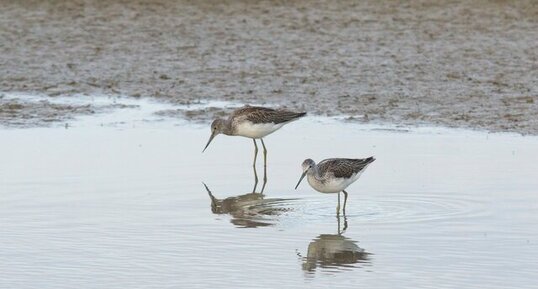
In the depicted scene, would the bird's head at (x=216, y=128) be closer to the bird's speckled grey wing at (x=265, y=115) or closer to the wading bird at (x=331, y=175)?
the bird's speckled grey wing at (x=265, y=115)

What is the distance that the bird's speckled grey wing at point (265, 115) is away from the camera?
1445 cm

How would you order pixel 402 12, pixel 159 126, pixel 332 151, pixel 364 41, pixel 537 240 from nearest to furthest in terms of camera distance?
pixel 537 240 < pixel 332 151 < pixel 159 126 < pixel 364 41 < pixel 402 12

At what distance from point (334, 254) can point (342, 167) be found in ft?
5.52

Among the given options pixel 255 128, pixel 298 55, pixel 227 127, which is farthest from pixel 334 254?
pixel 298 55

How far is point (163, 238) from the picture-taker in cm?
1039

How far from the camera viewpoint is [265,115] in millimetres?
14484

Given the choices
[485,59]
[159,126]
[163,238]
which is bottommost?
[163,238]

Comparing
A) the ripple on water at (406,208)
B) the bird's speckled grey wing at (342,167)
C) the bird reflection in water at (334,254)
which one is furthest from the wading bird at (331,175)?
the bird reflection in water at (334,254)

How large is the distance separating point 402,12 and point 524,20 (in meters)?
2.13

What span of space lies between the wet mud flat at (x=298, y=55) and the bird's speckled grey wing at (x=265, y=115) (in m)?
1.54

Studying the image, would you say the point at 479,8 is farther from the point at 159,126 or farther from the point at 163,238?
the point at 163,238

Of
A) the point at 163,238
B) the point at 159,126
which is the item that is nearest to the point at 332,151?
the point at 159,126

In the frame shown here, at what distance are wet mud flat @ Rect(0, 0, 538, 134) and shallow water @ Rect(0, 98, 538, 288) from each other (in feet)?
4.67

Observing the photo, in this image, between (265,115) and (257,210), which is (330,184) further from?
(265,115)
